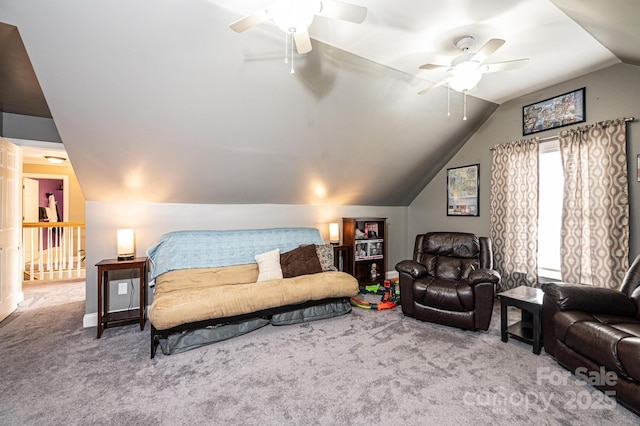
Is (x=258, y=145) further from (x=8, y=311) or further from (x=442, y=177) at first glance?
(x=8, y=311)

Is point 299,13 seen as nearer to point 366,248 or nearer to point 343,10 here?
point 343,10

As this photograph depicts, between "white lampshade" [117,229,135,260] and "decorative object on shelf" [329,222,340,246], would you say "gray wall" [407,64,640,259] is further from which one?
"white lampshade" [117,229,135,260]

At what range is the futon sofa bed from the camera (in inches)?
95.0

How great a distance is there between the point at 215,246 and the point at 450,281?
265cm

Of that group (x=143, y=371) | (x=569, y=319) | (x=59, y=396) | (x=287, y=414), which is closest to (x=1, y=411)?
(x=59, y=396)

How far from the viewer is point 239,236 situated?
3.49 metres

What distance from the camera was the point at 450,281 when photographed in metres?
3.04

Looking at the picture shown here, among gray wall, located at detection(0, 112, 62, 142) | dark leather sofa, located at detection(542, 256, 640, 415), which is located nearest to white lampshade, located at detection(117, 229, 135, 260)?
gray wall, located at detection(0, 112, 62, 142)

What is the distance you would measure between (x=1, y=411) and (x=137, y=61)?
7.85ft

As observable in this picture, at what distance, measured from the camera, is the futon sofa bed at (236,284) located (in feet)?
7.92

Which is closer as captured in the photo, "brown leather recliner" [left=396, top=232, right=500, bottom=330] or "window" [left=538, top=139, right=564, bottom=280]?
"brown leather recliner" [left=396, top=232, right=500, bottom=330]

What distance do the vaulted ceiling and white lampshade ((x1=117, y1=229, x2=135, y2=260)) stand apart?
483mm

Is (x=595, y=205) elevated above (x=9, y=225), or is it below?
above

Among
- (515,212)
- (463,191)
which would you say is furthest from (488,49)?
(463,191)
